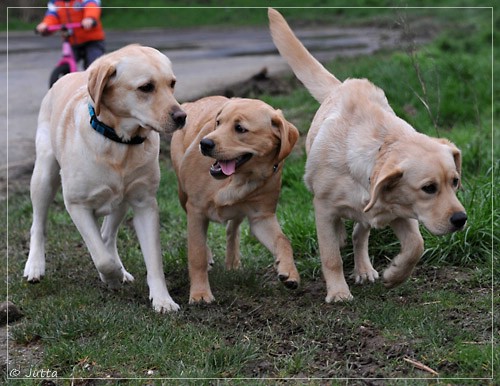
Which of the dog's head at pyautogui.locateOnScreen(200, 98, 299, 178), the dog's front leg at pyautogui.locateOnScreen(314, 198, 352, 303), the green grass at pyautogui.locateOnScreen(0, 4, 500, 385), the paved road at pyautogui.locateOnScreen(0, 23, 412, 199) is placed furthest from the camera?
the paved road at pyautogui.locateOnScreen(0, 23, 412, 199)

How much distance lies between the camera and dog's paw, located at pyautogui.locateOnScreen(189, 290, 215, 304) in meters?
5.67

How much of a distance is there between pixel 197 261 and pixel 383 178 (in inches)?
58.8

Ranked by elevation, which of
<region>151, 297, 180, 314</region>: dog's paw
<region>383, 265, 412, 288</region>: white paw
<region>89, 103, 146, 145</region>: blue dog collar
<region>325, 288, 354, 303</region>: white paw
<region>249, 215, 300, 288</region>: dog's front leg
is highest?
<region>89, 103, 146, 145</region>: blue dog collar

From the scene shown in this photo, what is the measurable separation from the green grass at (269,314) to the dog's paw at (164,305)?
2.3 inches

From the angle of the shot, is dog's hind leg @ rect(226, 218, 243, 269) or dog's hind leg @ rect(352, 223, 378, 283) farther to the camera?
dog's hind leg @ rect(226, 218, 243, 269)

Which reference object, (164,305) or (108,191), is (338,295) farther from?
(108,191)

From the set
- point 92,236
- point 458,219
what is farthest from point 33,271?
point 458,219

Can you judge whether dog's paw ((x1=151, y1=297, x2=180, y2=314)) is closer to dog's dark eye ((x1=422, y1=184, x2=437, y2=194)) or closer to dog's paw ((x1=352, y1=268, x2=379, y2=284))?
dog's paw ((x1=352, y1=268, x2=379, y2=284))

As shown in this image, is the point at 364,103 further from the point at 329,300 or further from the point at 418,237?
the point at 329,300

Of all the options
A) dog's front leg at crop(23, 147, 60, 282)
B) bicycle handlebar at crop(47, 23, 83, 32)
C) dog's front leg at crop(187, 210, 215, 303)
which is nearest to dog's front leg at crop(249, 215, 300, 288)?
dog's front leg at crop(187, 210, 215, 303)

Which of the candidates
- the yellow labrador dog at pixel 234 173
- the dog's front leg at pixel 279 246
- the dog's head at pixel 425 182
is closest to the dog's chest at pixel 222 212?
the yellow labrador dog at pixel 234 173

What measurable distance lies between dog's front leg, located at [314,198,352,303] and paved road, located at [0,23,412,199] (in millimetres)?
4034

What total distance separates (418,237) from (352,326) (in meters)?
0.71

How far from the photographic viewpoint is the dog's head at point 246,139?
537 cm
